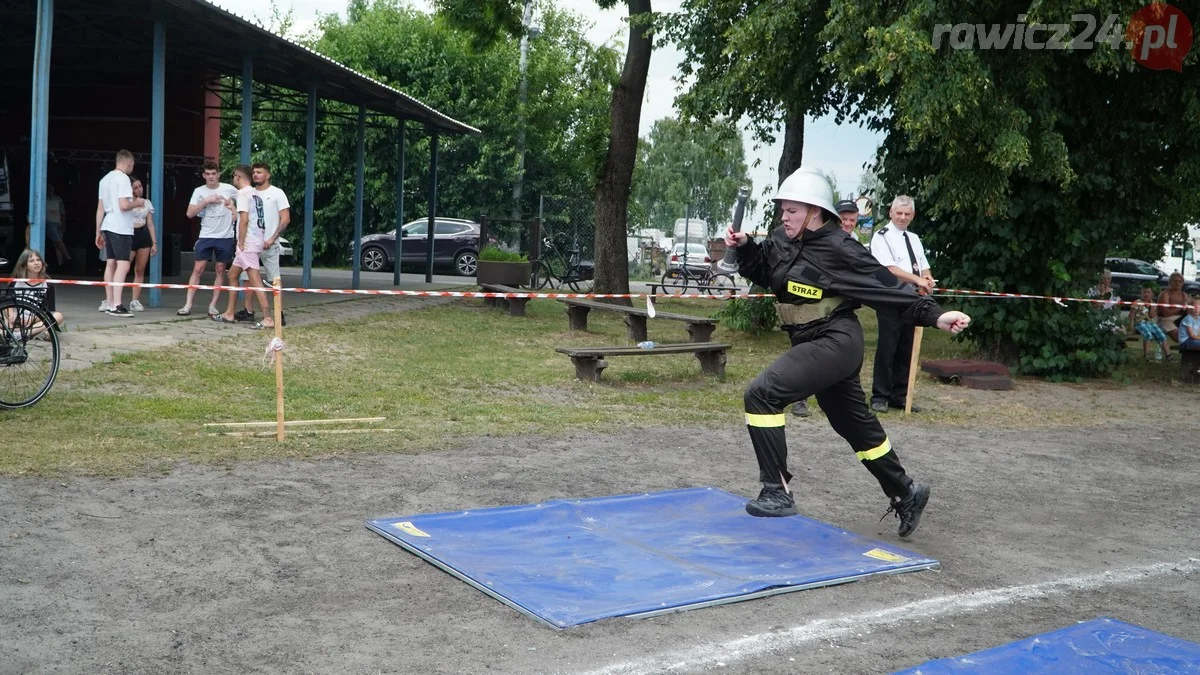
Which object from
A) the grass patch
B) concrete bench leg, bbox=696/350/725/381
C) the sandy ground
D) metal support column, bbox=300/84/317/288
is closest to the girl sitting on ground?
the grass patch

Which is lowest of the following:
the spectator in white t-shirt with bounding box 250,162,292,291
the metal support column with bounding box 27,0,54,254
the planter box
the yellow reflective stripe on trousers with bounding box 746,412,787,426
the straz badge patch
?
the yellow reflective stripe on trousers with bounding box 746,412,787,426

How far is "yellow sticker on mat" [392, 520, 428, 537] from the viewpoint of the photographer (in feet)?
19.9

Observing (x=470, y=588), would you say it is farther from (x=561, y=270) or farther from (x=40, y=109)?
(x=561, y=270)

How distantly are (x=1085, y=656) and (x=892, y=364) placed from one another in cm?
693

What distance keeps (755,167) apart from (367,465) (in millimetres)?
16839

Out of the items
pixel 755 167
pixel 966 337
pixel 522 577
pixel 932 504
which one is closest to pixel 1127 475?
pixel 932 504

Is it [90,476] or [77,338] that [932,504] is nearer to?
[90,476]

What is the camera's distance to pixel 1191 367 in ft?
51.0

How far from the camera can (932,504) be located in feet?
24.8

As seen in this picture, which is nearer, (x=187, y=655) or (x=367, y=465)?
(x=187, y=655)

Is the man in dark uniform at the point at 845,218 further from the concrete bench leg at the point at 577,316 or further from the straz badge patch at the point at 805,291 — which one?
the concrete bench leg at the point at 577,316

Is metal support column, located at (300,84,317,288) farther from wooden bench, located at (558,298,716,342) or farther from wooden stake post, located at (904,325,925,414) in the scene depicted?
wooden stake post, located at (904,325,925,414)

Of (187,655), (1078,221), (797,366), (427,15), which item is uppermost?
(427,15)

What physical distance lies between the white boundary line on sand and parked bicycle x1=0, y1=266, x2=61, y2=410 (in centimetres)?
631
